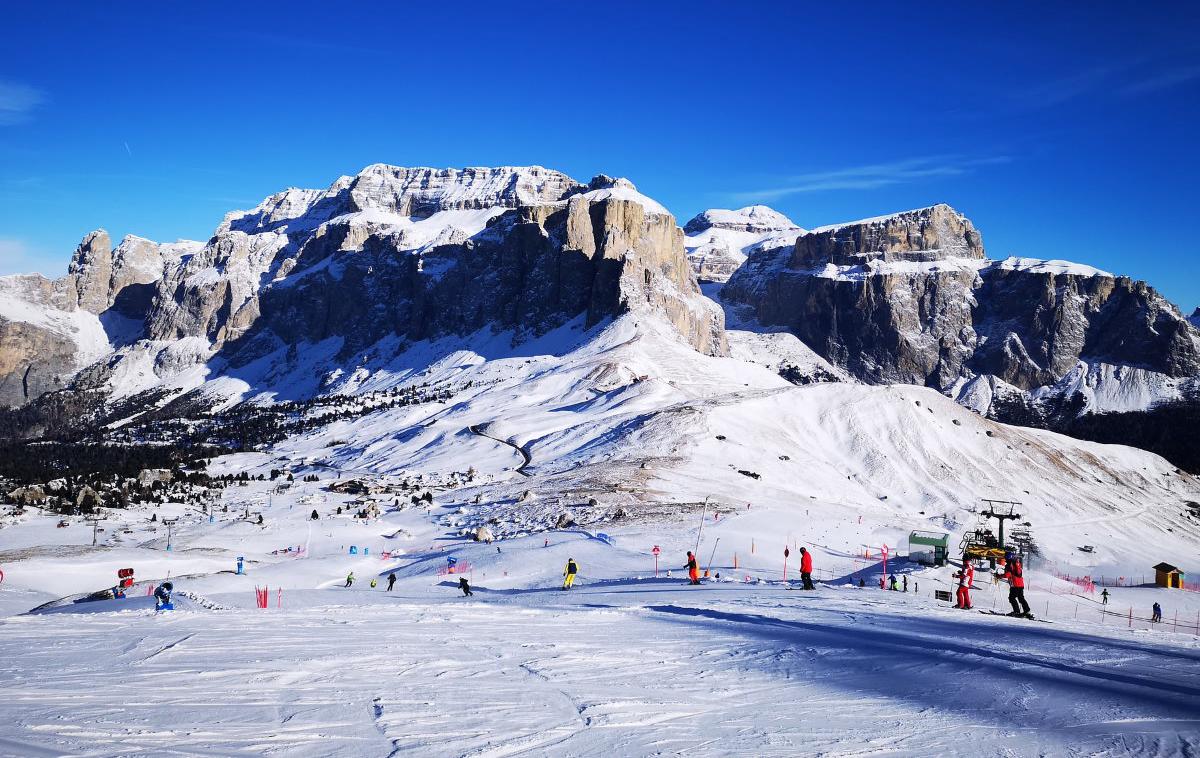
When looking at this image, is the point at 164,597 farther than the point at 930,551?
No

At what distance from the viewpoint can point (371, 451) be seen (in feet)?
403

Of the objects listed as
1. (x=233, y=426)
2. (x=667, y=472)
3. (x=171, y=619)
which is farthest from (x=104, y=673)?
(x=233, y=426)

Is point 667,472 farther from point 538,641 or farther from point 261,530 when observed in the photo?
point 538,641

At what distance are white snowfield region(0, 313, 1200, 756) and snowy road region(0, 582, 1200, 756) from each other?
0.06 meters

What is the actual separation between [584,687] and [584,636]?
4761 millimetres

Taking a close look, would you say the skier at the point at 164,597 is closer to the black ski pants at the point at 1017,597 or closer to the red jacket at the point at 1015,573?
the black ski pants at the point at 1017,597

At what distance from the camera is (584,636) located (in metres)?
15.5

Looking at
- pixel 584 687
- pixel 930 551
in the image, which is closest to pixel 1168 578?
pixel 930 551

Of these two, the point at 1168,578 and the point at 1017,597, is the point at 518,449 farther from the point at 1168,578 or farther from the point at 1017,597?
the point at 1017,597

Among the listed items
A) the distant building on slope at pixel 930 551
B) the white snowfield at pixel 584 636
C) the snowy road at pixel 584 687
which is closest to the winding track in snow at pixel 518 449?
the white snowfield at pixel 584 636

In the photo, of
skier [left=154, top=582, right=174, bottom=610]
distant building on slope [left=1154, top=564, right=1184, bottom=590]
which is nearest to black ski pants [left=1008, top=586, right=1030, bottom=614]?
skier [left=154, top=582, right=174, bottom=610]

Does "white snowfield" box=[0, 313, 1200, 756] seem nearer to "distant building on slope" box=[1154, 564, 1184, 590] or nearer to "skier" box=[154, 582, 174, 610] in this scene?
"skier" box=[154, 582, 174, 610]

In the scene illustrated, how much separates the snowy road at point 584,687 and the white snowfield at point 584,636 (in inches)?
2.2

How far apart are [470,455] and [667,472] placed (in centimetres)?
3604
